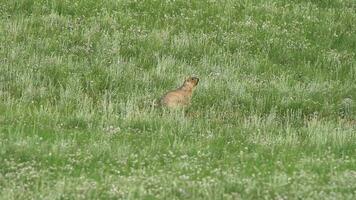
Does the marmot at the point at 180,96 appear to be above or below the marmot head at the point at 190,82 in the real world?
below

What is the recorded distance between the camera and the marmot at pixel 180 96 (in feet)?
40.5

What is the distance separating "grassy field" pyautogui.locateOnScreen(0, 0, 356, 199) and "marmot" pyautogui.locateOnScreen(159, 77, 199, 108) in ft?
0.82

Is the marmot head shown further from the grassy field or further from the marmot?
the grassy field

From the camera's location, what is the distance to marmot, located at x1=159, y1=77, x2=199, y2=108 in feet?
40.5

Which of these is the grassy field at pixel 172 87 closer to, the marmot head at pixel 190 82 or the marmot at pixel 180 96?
the marmot at pixel 180 96

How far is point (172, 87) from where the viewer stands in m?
14.4

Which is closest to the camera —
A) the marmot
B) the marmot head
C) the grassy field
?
the grassy field

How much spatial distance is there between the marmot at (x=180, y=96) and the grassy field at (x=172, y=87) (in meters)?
0.25

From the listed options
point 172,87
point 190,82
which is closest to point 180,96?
point 190,82

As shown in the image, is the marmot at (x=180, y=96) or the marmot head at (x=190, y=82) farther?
the marmot head at (x=190, y=82)

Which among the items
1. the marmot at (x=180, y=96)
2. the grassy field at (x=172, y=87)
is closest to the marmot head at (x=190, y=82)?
the marmot at (x=180, y=96)

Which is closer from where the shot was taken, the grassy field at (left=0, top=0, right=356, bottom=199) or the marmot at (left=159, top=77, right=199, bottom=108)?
the grassy field at (left=0, top=0, right=356, bottom=199)

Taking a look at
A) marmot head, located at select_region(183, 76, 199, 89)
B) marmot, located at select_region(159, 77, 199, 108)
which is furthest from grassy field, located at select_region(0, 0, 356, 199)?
marmot head, located at select_region(183, 76, 199, 89)

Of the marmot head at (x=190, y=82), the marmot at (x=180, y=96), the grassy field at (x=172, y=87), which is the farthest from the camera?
the marmot head at (x=190, y=82)
